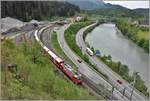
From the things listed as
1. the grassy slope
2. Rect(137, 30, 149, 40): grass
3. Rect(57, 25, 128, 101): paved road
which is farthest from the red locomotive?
Rect(137, 30, 149, 40): grass

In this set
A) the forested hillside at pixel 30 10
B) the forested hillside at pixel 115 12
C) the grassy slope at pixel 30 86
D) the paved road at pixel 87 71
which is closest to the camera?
the grassy slope at pixel 30 86

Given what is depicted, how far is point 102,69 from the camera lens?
28.1ft

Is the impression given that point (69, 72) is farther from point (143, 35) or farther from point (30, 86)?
point (143, 35)

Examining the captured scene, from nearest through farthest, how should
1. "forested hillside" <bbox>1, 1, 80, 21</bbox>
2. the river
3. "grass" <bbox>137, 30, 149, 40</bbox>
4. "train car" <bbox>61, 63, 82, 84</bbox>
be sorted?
"train car" <bbox>61, 63, 82, 84</bbox> < the river < "grass" <bbox>137, 30, 149, 40</bbox> < "forested hillside" <bbox>1, 1, 80, 21</bbox>

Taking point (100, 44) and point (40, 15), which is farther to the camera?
point (40, 15)

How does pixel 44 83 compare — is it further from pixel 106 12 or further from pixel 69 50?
pixel 106 12

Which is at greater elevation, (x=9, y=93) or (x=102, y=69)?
(x=9, y=93)

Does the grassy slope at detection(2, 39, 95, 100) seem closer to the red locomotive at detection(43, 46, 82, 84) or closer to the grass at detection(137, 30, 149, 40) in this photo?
the red locomotive at detection(43, 46, 82, 84)

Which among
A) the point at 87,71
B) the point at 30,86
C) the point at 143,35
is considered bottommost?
the point at 143,35

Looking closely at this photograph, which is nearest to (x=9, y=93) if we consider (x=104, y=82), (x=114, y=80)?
(x=104, y=82)

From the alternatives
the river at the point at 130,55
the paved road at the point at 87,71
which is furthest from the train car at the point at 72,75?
the river at the point at 130,55

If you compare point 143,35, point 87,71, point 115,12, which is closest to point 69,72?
point 87,71

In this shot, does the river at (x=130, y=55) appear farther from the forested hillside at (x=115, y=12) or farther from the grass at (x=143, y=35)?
the forested hillside at (x=115, y=12)

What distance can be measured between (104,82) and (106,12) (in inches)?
1243
